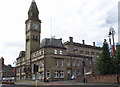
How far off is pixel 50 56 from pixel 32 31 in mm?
14469

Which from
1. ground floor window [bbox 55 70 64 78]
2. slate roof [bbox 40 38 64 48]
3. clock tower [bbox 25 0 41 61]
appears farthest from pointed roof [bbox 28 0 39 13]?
ground floor window [bbox 55 70 64 78]

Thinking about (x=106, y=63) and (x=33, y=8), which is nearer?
(x=106, y=63)

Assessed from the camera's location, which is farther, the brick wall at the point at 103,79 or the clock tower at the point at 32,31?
the clock tower at the point at 32,31

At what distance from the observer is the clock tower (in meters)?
72.6

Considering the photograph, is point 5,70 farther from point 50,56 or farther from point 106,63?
point 106,63

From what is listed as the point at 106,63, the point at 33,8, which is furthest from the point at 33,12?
the point at 106,63

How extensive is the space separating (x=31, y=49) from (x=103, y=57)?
3610cm

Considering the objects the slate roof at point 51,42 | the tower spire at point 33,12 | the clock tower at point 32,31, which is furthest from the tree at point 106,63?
the tower spire at point 33,12

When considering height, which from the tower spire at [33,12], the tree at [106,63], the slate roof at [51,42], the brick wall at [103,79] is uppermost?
the tower spire at [33,12]

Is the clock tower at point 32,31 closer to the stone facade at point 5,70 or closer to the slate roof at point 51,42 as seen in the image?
the slate roof at point 51,42

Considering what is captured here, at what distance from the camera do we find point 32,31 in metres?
73.1

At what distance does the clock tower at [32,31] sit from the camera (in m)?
72.6

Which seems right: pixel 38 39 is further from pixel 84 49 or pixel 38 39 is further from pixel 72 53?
pixel 84 49

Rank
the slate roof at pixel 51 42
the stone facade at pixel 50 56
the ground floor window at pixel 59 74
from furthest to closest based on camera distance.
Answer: the slate roof at pixel 51 42 → the ground floor window at pixel 59 74 → the stone facade at pixel 50 56
